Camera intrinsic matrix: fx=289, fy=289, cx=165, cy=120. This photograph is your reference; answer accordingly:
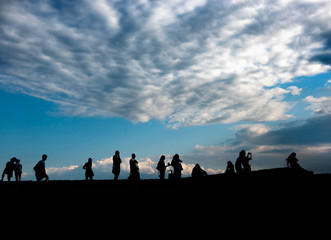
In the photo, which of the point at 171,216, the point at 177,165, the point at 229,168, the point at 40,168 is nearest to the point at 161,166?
the point at 177,165

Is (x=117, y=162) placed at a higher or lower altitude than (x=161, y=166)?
higher

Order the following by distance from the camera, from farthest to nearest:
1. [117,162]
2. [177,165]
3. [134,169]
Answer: [177,165] < [117,162] < [134,169]

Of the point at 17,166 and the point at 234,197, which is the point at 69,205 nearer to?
the point at 234,197

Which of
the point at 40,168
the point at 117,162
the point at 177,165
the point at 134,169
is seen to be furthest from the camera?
the point at 177,165

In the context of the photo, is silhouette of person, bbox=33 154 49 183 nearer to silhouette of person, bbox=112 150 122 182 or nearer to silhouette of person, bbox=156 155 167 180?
silhouette of person, bbox=112 150 122 182

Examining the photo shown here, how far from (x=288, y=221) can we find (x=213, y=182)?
10.1 meters

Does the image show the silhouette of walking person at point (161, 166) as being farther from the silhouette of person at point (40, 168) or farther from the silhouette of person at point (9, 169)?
the silhouette of person at point (9, 169)

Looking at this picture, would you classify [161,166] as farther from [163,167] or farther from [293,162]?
[293,162]

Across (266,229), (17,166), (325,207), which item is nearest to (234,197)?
(325,207)

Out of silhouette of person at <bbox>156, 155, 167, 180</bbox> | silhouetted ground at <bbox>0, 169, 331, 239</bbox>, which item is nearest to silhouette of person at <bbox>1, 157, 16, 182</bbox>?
silhouetted ground at <bbox>0, 169, 331, 239</bbox>

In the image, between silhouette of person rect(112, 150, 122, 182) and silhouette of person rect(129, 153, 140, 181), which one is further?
silhouette of person rect(112, 150, 122, 182)

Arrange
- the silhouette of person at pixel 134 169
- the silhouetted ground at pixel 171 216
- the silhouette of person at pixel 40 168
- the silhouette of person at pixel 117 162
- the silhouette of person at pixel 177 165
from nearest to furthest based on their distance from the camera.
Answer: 1. the silhouetted ground at pixel 171 216
2. the silhouette of person at pixel 40 168
3. the silhouette of person at pixel 134 169
4. the silhouette of person at pixel 117 162
5. the silhouette of person at pixel 177 165

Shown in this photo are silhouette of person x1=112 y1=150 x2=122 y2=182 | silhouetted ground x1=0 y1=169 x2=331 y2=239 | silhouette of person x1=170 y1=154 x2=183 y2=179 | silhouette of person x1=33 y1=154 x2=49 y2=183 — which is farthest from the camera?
silhouette of person x1=170 y1=154 x2=183 y2=179

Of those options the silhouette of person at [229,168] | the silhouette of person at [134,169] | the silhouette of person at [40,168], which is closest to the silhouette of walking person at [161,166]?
the silhouette of person at [134,169]
